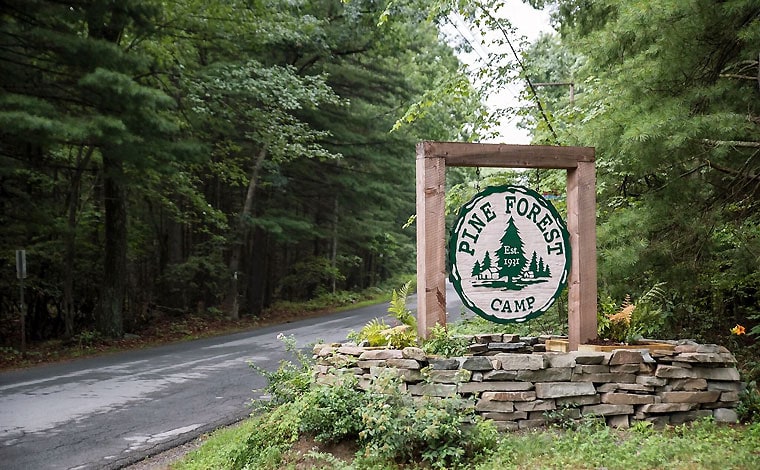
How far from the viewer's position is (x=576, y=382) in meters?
5.00

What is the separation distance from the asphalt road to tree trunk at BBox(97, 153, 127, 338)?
2.24 metres

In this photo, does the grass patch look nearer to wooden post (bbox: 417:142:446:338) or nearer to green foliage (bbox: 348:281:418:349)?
green foliage (bbox: 348:281:418:349)

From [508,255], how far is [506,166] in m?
0.80

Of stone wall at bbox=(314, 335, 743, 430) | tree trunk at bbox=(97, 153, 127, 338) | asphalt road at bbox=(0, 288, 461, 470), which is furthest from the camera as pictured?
tree trunk at bbox=(97, 153, 127, 338)

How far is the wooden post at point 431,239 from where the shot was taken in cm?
525

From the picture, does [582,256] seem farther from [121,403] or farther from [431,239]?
[121,403]

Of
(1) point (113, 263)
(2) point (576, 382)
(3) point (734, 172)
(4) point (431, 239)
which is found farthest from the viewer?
(1) point (113, 263)

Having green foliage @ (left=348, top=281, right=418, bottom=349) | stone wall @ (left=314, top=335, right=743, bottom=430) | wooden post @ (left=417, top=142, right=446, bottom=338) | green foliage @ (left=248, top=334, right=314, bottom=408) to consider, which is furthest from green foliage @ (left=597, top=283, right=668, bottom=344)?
green foliage @ (left=248, top=334, right=314, bottom=408)

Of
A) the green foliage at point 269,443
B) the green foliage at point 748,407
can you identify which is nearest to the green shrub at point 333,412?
the green foliage at point 269,443

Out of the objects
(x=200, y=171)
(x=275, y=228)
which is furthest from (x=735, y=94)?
(x=200, y=171)

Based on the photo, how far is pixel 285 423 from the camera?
484cm

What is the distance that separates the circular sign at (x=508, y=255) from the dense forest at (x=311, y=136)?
2.54 feet

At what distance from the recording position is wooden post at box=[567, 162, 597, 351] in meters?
5.48

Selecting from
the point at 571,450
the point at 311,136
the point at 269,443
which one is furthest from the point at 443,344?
the point at 311,136
